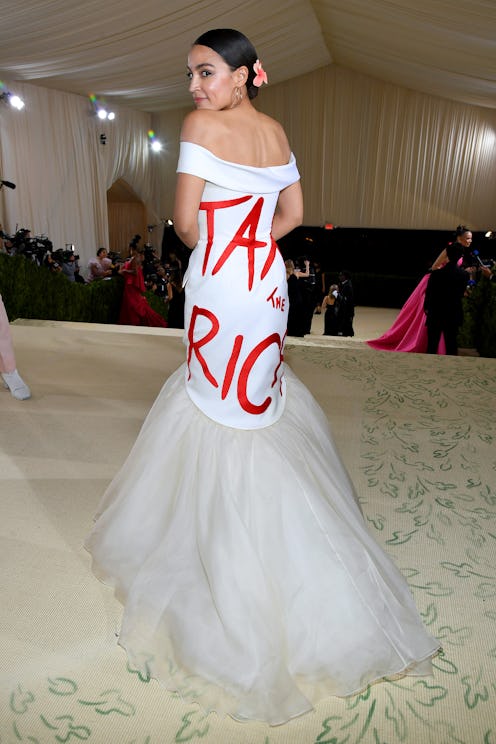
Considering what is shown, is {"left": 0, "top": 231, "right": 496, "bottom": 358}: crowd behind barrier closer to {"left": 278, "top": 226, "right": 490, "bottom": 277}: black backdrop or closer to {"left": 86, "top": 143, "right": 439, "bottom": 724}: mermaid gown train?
{"left": 86, "top": 143, "right": 439, "bottom": 724}: mermaid gown train

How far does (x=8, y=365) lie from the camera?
10.3ft

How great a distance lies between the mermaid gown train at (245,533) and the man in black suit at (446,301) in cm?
352

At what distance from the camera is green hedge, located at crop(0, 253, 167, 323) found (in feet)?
17.7

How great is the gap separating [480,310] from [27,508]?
5.79 metres

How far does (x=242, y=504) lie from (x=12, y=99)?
379 inches

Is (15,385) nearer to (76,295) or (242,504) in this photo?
(242,504)

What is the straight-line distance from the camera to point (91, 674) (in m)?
1.46

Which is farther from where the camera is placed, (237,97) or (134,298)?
(134,298)

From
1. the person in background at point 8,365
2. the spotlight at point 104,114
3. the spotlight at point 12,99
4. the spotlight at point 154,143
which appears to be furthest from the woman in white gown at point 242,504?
the spotlight at point 154,143

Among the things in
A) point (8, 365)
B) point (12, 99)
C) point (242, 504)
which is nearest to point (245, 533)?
A: point (242, 504)

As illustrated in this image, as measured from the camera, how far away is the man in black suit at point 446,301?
4734 millimetres

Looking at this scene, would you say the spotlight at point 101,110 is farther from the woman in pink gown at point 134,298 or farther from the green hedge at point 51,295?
the green hedge at point 51,295

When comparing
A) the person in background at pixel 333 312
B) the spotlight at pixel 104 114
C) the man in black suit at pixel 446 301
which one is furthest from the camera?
the spotlight at pixel 104 114

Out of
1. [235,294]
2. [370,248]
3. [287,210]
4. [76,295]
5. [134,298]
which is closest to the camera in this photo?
[235,294]
